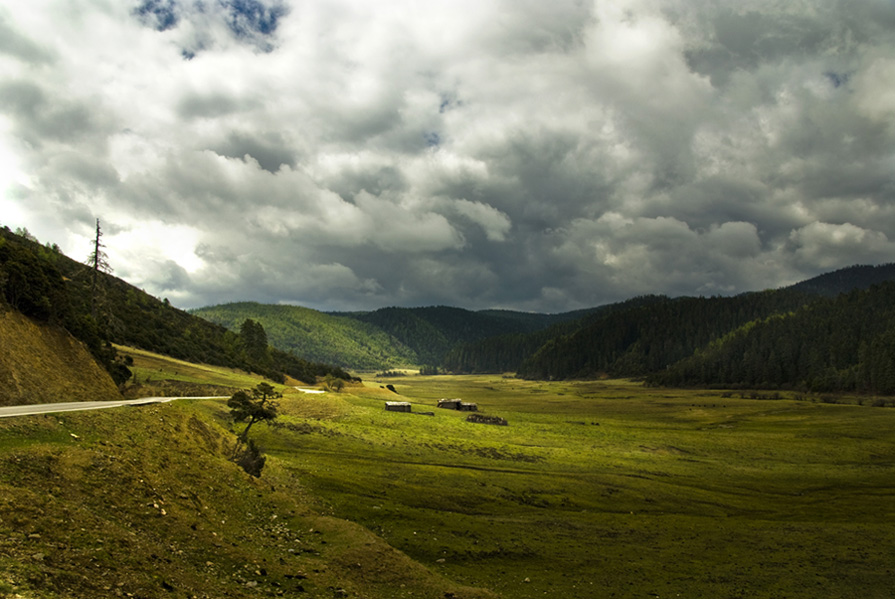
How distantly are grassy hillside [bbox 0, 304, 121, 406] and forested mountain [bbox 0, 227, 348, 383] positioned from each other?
2.08 m

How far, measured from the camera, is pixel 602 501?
160 ft

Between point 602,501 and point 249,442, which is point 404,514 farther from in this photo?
point 602,501

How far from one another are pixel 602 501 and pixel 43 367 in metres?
49.3

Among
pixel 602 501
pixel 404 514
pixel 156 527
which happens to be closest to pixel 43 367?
pixel 156 527

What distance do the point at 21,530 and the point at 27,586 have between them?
3835mm

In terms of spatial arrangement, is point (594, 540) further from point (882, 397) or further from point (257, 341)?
point (882, 397)

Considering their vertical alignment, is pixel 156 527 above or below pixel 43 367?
below

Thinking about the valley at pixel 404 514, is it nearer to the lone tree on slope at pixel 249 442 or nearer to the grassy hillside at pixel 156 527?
the grassy hillside at pixel 156 527

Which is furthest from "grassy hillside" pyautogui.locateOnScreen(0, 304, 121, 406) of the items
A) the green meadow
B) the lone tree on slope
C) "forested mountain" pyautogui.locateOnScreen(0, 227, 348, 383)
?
the green meadow

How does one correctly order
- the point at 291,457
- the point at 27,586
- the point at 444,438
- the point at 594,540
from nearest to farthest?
the point at 27,586 < the point at 594,540 < the point at 291,457 < the point at 444,438

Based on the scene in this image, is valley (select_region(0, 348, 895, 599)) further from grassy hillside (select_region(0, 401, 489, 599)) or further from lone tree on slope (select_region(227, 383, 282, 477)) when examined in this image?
lone tree on slope (select_region(227, 383, 282, 477))

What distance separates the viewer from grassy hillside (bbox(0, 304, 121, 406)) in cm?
3416

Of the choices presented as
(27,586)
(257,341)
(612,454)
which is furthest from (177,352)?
(27,586)

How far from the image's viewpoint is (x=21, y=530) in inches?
580
